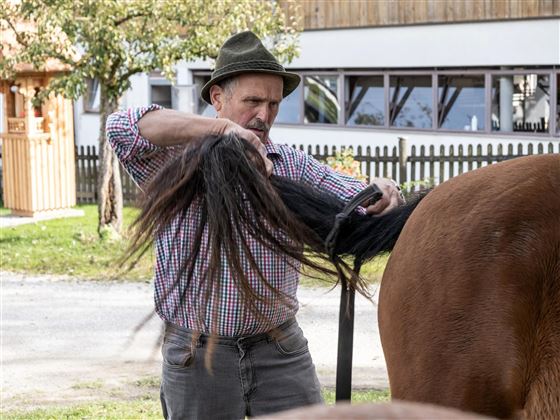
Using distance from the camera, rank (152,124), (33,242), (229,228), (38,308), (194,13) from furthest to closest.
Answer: (33,242) < (194,13) < (38,308) < (152,124) < (229,228)

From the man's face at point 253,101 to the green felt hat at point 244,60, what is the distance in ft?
0.10

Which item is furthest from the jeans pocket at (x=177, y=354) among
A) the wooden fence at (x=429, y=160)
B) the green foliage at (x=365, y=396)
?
the wooden fence at (x=429, y=160)

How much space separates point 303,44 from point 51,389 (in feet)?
39.1

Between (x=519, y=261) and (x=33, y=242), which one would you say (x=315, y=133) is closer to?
(x=33, y=242)

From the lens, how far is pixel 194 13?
1138 cm

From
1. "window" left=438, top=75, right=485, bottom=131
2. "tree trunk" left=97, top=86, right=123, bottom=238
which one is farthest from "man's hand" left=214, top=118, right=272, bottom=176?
"window" left=438, top=75, right=485, bottom=131

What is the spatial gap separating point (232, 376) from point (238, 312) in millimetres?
218

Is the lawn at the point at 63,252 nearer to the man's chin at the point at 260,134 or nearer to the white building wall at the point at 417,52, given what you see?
the white building wall at the point at 417,52

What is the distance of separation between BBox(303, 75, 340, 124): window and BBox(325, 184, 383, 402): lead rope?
14.7 m

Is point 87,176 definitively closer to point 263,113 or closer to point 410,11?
point 410,11

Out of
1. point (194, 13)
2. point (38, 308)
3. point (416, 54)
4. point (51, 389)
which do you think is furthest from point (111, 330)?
point (416, 54)

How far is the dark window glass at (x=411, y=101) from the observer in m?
16.0

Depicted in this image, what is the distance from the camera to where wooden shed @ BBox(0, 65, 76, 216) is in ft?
48.0

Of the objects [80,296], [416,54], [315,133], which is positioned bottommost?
[80,296]
